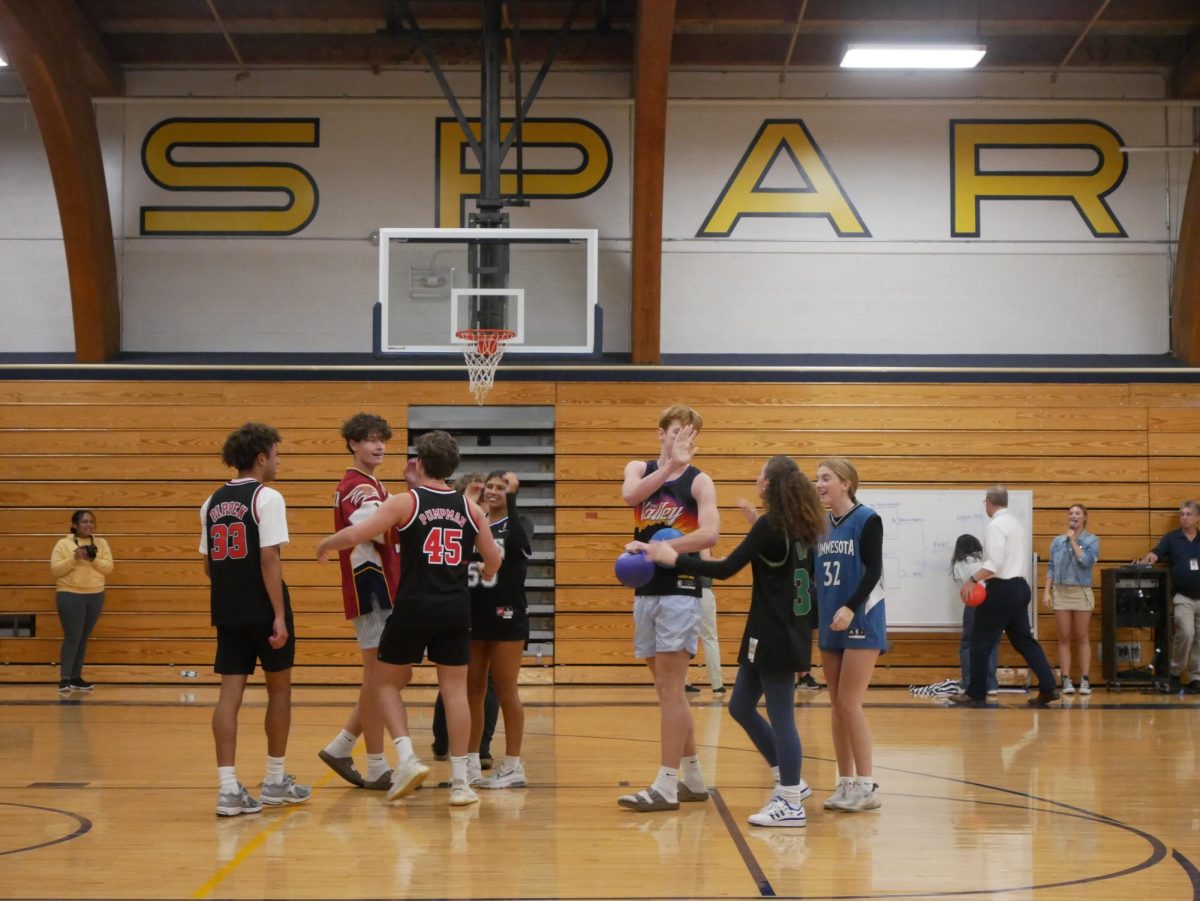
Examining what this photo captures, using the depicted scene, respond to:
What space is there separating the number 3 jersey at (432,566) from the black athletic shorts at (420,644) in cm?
4

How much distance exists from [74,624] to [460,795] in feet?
23.2

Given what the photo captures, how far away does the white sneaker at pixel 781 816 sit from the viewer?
5.57 meters

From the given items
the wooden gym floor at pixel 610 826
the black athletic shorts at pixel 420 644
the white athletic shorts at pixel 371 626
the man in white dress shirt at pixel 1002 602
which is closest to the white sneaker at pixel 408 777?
the wooden gym floor at pixel 610 826

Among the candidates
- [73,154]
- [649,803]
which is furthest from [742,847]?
[73,154]

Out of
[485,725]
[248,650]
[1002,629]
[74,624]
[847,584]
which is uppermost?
[847,584]

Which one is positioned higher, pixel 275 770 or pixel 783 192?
pixel 783 192

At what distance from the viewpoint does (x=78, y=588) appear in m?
11.6

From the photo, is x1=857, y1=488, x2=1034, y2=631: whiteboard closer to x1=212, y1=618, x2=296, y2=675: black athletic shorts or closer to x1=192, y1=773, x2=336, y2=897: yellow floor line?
x1=192, y1=773, x2=336, y2=897: yellow floor line

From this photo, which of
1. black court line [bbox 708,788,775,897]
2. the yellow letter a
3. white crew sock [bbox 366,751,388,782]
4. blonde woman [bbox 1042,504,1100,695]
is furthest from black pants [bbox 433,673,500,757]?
the yellow letter a

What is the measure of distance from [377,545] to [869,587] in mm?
2396

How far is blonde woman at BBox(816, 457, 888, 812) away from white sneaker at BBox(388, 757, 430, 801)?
193 cm

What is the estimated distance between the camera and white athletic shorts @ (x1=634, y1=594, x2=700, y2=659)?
5754mm

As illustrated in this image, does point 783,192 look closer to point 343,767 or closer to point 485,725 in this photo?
point 485,725

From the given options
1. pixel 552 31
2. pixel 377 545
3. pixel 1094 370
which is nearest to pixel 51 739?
pixel 377 545
